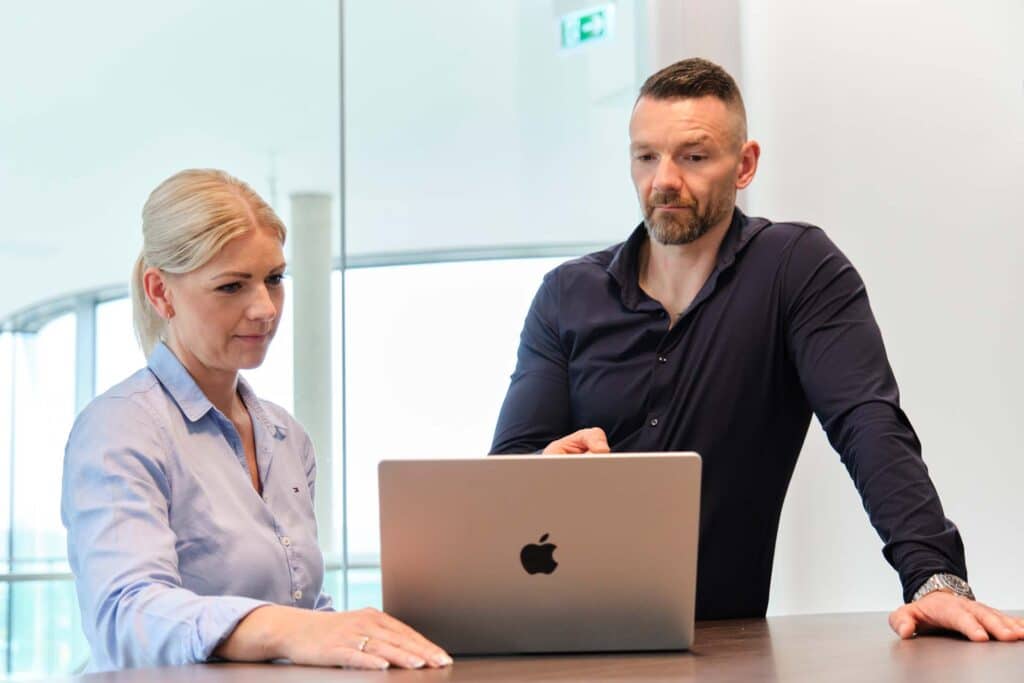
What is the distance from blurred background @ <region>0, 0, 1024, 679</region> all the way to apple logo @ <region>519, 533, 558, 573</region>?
2086 mm

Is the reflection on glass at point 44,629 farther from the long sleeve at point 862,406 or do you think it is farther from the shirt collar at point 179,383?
the long sleeve at point 862,406

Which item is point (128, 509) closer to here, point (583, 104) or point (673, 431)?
point (673, 431)

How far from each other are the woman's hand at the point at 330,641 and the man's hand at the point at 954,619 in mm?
610

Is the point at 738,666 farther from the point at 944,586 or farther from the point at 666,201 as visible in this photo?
the point at 666,201

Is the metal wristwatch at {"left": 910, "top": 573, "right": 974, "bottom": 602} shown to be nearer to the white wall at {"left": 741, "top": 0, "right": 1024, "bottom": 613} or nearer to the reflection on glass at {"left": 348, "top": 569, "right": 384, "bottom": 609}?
the white wall at {"left": 741, "top": 0, "right": 1024, "bottom": 613}

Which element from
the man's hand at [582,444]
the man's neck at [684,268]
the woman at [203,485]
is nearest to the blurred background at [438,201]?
the man's neck at [684,268]

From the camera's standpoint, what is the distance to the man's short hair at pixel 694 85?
2346 millimetres

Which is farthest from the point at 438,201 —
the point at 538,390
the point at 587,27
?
the point at 538,390

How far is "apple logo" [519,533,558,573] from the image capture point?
158 cm

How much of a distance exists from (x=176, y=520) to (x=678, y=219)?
97 centimetres

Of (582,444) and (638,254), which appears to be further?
(638,254)

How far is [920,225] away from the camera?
380 cm

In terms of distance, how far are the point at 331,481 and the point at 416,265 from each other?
2.16ft

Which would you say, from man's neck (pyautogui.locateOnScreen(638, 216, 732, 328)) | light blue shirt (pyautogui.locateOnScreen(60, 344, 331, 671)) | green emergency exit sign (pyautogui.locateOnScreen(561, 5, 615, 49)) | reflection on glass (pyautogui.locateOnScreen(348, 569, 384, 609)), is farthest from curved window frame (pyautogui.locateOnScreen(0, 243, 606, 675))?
light blue shirt (pyautogui.locateOnScreen(60, 344, 331, 671))
